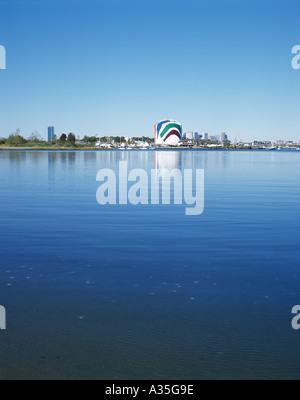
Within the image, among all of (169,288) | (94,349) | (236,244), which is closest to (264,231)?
(236,244)

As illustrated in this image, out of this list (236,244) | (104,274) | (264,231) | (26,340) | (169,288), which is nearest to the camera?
(26,340)

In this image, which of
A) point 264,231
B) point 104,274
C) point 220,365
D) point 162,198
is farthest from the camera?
point 162,198

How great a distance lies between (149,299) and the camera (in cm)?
983

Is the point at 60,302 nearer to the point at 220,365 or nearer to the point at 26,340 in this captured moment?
the point at 26,340

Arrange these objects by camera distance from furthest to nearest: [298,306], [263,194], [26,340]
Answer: [263,194], [298,306], [26,340]

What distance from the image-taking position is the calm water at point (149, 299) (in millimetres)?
7133

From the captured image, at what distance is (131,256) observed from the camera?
14.0m

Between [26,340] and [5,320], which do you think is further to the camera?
[5,320]

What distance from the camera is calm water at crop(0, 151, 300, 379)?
23.4 feet

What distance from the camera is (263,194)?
108ft

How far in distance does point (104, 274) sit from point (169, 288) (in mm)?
2037
